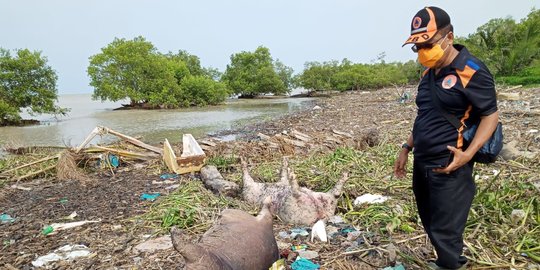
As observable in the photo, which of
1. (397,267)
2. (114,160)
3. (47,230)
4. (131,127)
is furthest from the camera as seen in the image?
(131,127)

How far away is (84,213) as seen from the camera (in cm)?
448

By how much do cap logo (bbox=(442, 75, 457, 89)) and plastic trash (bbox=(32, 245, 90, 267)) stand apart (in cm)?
330

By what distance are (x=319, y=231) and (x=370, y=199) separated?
3.33 ft

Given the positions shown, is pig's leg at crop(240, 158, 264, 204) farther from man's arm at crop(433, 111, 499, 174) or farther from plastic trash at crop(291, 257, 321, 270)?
man's arm at crop(433, 111, 499, 174)

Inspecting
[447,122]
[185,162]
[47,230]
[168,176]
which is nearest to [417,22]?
[447,122]

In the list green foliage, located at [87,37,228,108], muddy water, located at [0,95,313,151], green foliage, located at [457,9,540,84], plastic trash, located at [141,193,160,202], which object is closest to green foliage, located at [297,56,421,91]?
green foliage, located at [457,9,540,84]

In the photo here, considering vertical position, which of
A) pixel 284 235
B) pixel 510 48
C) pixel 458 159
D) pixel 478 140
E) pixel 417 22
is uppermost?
pixel 510 48

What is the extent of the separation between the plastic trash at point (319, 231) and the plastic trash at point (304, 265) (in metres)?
0.47

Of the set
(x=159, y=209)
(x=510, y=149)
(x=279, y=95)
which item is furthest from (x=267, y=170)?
(x=279, y=95)

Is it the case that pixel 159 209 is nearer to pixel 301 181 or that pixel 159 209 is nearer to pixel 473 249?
pixel 301 181

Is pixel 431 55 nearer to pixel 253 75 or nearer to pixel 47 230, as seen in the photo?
pixel 47 230

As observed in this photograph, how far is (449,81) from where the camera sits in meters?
1.89

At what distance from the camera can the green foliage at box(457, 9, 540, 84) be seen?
1019 inches

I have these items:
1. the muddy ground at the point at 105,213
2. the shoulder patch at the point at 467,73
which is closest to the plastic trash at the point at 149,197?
Answer: the muddy ground at the point at 105,213
